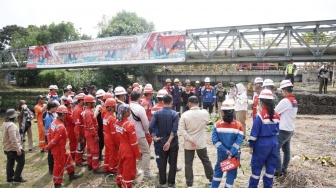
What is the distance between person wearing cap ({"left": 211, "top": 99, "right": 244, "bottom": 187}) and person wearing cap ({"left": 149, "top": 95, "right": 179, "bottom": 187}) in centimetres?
90

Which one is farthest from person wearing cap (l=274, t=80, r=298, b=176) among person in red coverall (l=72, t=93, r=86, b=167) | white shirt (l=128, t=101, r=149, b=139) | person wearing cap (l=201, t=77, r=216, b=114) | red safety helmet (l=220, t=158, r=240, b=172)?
person wearing cap (l=201, t=77, r=216, b=114)

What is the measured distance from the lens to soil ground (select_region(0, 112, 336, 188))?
495 centimetres

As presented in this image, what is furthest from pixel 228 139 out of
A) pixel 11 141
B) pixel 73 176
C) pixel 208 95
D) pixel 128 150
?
pixel 208 95

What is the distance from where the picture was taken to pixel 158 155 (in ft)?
17.7

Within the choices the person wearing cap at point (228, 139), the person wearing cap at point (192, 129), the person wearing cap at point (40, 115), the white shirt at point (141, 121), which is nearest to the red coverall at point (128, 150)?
the white shirt at point (141, 121)

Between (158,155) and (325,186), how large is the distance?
3.06 m

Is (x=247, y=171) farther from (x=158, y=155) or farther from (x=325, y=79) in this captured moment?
(x=325, y=79)

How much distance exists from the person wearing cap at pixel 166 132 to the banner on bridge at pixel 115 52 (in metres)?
9.69

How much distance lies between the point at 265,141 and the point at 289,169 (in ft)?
4.64

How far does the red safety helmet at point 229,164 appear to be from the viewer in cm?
417

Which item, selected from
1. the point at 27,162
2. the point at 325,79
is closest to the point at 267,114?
the point at 27,162

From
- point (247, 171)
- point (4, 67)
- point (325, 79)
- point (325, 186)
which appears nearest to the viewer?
point (325, 186)

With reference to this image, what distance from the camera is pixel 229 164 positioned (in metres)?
4.18

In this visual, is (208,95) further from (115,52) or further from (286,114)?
(115,52)
